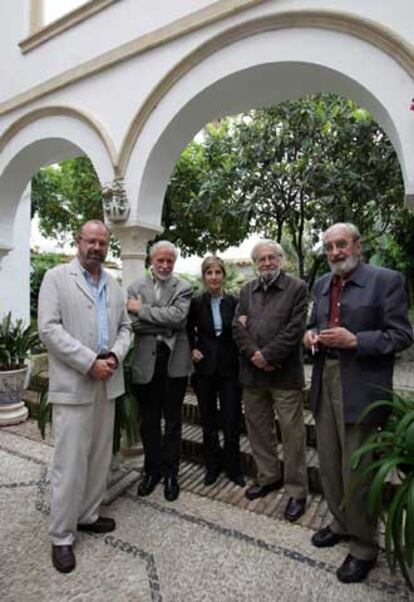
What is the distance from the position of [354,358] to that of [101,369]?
3.91 ft

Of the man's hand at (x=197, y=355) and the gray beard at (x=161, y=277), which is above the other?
the gray beard at (x=161, y=277)

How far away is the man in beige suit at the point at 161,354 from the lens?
97.4 inches

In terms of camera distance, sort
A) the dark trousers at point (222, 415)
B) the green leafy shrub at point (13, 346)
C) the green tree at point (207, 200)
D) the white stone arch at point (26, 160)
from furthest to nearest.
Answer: the green tree at point (207, 200), the green leafy shrub at point (13, 346), the white stone arch at point (26, 160), the dark trousers at point (222, 415)

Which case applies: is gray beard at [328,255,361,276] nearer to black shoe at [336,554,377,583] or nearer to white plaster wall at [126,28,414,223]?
white plaster wall at [126,28,414,223]

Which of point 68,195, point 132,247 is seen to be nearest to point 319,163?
point 132,247

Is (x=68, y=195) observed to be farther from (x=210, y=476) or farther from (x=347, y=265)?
(x=347, y=265)

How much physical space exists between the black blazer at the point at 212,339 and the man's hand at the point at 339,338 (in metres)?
0.88

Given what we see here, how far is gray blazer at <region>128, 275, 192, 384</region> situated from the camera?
2.45m

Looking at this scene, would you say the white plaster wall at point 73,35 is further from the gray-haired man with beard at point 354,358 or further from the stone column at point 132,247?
the gray-haired man with beard at point 354,358

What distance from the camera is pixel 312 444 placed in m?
3.06

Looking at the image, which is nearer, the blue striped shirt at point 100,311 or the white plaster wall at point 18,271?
the blue striped shirt at point 100,311

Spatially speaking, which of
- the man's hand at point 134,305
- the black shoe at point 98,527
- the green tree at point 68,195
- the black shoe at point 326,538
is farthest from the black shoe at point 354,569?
the green tree at point 68,195

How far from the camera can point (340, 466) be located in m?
2.00

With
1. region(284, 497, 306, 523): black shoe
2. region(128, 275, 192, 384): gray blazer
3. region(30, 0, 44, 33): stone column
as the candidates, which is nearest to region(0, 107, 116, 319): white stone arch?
region(30, 0, 44, 33): stone column
